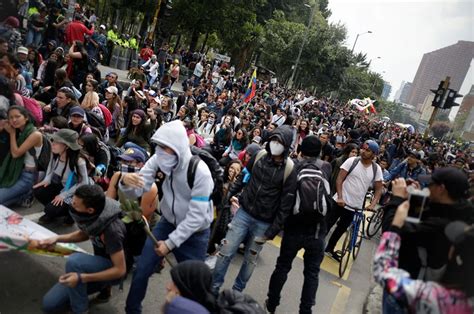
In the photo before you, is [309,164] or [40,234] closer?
[40,234]

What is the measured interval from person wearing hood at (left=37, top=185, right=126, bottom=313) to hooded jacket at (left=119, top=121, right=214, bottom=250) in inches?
16.4

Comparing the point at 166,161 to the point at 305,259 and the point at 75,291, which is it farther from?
the point at 305,259

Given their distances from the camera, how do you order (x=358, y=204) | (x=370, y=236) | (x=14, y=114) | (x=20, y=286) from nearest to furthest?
(x=20, y=286)
(x=14, y=114)
(x=358, y=204)
(x=370, y=236)

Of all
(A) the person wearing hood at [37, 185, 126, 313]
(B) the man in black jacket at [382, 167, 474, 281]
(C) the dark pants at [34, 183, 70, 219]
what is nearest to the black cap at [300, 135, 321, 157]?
(B) the man in black jacket at [382, 167, 474, 281]

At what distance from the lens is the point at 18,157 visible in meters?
4.46

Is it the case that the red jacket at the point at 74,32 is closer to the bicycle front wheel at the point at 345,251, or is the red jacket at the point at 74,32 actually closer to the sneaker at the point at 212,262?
the bicycle front wheel at the point at 345,251

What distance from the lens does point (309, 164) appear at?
390cm

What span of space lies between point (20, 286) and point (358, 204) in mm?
4155

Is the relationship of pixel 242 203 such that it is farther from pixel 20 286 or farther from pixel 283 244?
pixel 20 286

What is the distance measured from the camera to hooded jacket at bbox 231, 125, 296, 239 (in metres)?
3.76

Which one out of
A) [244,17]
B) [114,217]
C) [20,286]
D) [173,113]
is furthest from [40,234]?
[244,17]

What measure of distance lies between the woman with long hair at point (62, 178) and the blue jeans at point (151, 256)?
1683mm

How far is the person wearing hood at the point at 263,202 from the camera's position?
12.4ft

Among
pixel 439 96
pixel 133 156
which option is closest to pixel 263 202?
pixel 133 156
